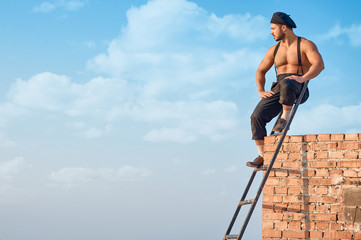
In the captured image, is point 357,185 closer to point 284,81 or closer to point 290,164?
point 290,164

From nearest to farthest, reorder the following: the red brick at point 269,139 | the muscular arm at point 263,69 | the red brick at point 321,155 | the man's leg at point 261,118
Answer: the red brick at point 321,155, the red brick at point 269,139, the man's leg at point 261,118, the muscular arm at point 263,69

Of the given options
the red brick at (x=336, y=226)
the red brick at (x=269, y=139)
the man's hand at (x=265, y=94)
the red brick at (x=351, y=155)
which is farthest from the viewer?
the man's hand at (x=265, y=94)

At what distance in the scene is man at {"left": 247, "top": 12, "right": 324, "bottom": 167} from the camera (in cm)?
672

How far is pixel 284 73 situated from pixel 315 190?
170cm

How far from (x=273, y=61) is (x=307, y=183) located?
6.22 ft

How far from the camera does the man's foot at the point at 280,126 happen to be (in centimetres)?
664

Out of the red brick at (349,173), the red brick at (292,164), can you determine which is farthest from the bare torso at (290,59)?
the red brick at (349,173)

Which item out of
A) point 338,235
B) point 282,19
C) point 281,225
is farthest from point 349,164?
point 282,19

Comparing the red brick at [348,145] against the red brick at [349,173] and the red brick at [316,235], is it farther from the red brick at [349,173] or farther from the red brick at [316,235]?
the red brick at [316,235]

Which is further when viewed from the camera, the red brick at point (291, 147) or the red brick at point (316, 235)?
the red brick at point (291, 147)

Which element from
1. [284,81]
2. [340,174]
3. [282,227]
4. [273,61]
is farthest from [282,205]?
[273,61]

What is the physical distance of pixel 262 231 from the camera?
6.48 metres

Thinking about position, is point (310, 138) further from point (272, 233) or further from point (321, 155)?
point (272, 233)

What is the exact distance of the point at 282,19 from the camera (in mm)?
6941
